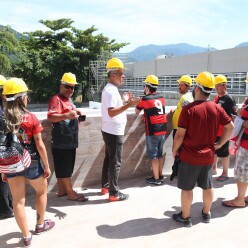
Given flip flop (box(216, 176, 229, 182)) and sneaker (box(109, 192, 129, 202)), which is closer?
sneaker (box(109, 192, 129, 202))

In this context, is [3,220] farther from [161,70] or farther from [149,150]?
[161,70]

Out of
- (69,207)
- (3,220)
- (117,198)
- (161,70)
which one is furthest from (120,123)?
(161,70)

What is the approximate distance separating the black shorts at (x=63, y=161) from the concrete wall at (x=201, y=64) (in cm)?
2030

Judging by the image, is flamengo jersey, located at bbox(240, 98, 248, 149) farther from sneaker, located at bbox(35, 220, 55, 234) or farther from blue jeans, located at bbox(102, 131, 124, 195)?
sneaker, located at bbox(35, 220, 55, 234)

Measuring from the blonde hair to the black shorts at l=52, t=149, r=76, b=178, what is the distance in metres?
1.28

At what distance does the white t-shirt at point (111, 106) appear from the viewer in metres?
3.54

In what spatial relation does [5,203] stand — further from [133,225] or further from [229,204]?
[229,204]

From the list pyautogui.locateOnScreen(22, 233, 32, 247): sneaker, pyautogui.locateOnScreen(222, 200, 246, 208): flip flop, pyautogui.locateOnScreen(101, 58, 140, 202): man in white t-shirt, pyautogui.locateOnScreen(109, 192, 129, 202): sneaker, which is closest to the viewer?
pyautogui.locateOnScreen(22, 233, 32, 247): sneaker

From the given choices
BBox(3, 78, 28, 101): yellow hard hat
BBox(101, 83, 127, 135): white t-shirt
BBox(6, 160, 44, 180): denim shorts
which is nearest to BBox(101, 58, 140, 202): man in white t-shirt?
BBox(101, 83, 127, 135): white t-shirt

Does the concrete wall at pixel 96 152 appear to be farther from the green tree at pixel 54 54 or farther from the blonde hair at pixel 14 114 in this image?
the green tree at pixel 54 54

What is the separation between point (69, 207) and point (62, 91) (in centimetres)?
155

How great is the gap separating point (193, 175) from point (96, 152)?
6.01 feet

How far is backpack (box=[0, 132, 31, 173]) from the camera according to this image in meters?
2.50

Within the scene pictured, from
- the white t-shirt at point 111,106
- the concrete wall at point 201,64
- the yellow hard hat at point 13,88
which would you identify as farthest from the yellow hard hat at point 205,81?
the concrete wall at point 201,64
